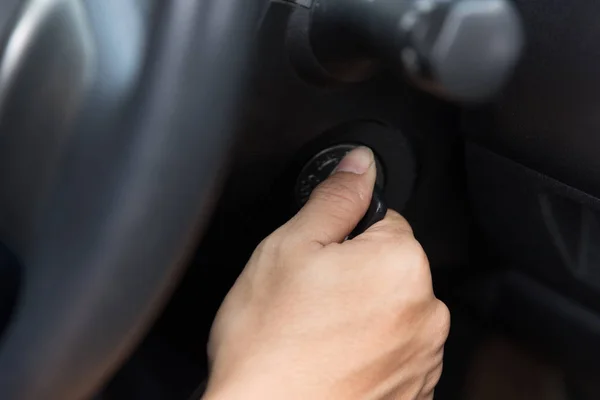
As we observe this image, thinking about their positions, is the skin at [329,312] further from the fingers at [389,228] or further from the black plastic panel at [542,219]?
the black plastic panel at [542,219]

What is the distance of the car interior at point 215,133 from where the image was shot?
41 cm

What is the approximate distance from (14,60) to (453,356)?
55cm

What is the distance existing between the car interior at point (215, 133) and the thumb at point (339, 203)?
0.07 ft

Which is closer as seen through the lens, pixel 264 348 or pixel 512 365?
pixel 264 348

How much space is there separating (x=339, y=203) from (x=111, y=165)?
17cm

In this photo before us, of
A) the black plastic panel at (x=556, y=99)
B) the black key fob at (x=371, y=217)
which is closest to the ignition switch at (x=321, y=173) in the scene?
the black key fob at (x=371, y=217)

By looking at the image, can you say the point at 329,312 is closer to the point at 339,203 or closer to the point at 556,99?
the point at 339,203

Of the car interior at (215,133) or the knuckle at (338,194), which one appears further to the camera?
the knuckle at (338,194)

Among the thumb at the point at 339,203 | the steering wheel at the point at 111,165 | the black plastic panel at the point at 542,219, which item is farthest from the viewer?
the black plastic panel at the point at 542,219

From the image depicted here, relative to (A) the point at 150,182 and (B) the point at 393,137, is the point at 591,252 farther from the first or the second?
(A) the point at 150,182

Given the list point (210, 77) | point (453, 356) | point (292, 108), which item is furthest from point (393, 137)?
point (453, 356)

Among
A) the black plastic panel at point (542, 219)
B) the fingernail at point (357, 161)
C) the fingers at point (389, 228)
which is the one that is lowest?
the black plastic panel at point (542, 219)

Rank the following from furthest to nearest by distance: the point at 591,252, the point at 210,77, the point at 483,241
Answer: the point at 483,241
the point at 591,252
the point at 210,77

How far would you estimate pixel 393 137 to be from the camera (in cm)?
59
